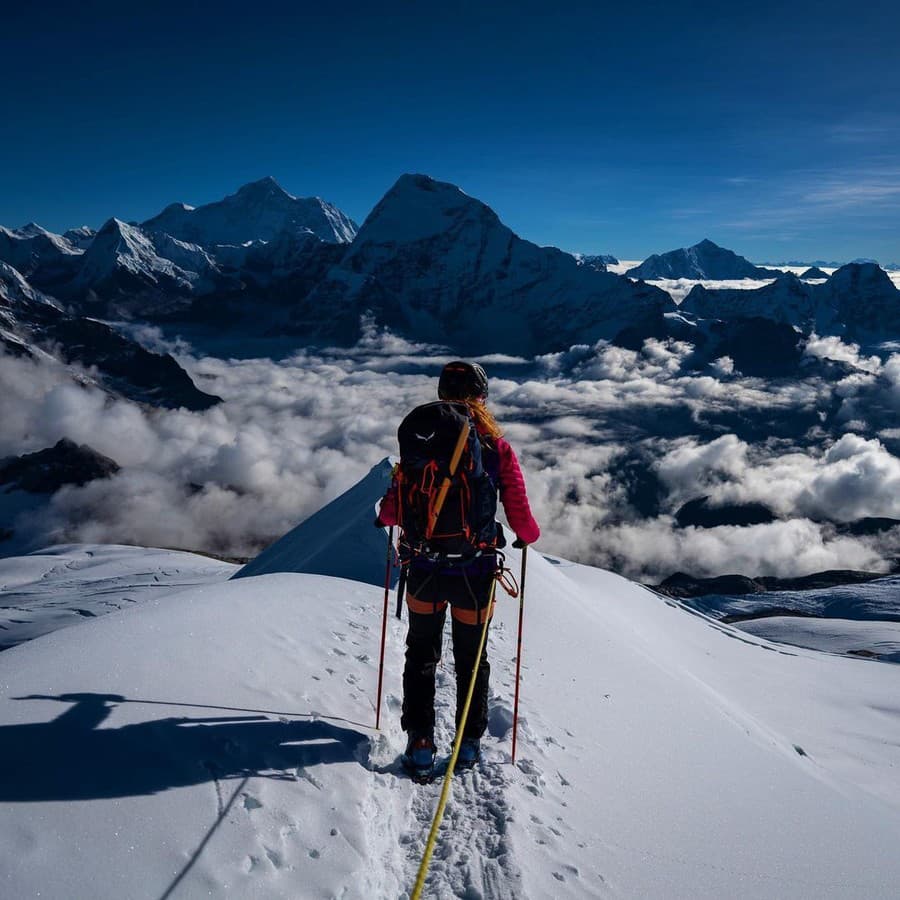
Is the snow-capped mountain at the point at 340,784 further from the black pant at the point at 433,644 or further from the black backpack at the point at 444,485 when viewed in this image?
the black backpack at the point at 444,485

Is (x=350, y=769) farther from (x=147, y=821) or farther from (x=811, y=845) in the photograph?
(x=811, y=845)

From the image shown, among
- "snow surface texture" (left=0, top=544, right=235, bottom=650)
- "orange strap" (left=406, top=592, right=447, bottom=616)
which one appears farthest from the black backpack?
"snow surface texture" (left=0, top=544, right=235, bottom=650)

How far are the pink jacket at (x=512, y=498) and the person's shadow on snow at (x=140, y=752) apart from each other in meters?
2.12

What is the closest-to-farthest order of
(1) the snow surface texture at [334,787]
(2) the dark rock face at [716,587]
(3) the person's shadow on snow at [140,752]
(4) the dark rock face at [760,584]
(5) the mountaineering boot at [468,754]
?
1. (1) the snow surface texture at [334,787]
2. (3) the person's shadow on snow at [140,752]
3. (5) the mountaineering boot at [468,754]
4. (4) the dark rock face at [760,584]
5. (2) the dark rock face at [716,587]

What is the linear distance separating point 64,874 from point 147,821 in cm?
55

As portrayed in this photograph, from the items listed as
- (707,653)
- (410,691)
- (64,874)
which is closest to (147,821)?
(64,874)

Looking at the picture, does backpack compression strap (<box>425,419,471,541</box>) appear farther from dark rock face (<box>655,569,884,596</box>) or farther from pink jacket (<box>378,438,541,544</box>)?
dark rock face (<box>655,569,884,596</box>)

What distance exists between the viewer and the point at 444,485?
5008 millimetres

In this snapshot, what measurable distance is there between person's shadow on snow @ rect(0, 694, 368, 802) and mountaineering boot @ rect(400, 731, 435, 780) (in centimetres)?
43

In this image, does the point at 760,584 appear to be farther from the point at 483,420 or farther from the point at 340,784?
the point at 340,784

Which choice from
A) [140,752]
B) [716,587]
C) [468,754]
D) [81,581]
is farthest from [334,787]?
[716,587]

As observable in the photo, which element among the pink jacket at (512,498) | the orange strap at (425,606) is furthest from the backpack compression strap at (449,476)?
the orange strap at (425,606)

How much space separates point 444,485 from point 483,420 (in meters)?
0.79

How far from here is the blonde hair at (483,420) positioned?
210 inches
